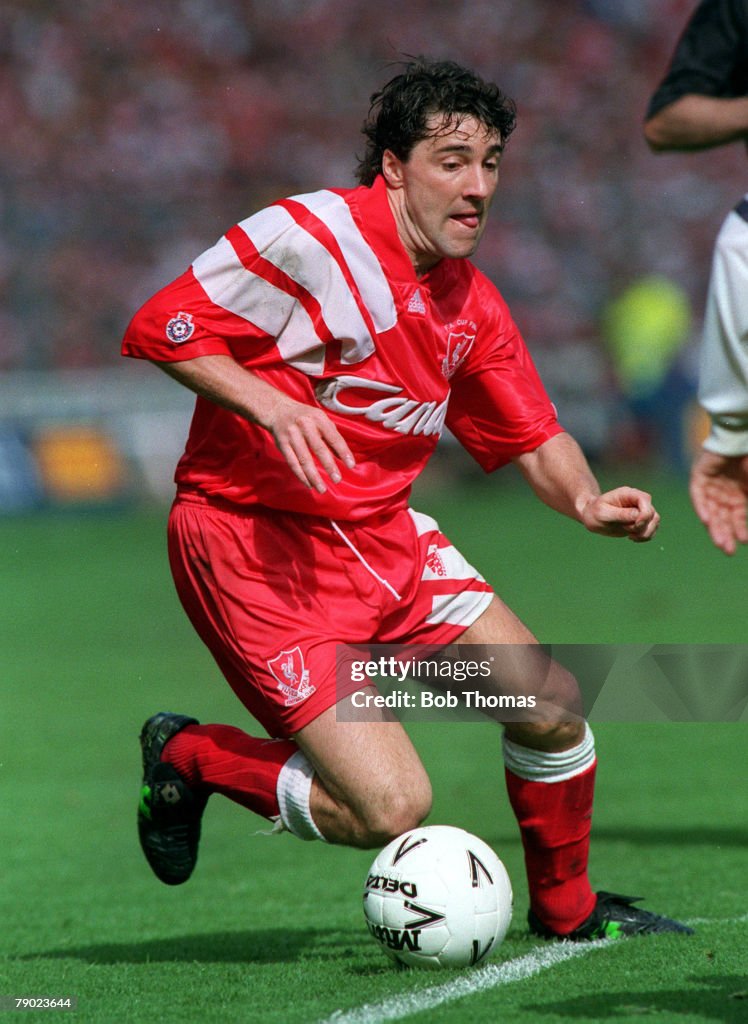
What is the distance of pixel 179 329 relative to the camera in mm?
3992

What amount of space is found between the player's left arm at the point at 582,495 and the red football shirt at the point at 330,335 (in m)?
0.34

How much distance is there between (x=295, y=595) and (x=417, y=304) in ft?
2.87

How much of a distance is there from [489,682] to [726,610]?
7108 mm

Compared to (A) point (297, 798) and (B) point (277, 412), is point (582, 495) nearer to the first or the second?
(B) point (277, 412)

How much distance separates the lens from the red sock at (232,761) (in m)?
4.25

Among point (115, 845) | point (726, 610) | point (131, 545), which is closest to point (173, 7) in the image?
point (131, 545)

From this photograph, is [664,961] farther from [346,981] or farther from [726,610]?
[726,610]

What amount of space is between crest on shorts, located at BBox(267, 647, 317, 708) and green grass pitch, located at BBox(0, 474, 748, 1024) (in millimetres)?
717

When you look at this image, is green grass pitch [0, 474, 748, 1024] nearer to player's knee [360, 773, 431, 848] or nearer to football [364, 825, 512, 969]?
football [364, 825, 512, 969]

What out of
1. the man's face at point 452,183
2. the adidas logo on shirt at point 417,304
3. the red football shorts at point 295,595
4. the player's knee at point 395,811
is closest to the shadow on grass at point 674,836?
the red football shorts at point 295,595

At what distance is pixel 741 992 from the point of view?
347cm

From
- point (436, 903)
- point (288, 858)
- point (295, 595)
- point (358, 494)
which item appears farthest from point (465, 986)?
point (288, 858)

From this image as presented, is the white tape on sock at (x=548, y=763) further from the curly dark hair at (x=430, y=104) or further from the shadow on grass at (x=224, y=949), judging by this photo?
the curly dark hair at (x=430, y=104)

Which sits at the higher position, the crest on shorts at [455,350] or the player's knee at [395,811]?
the crest on shorts at [455,350]
